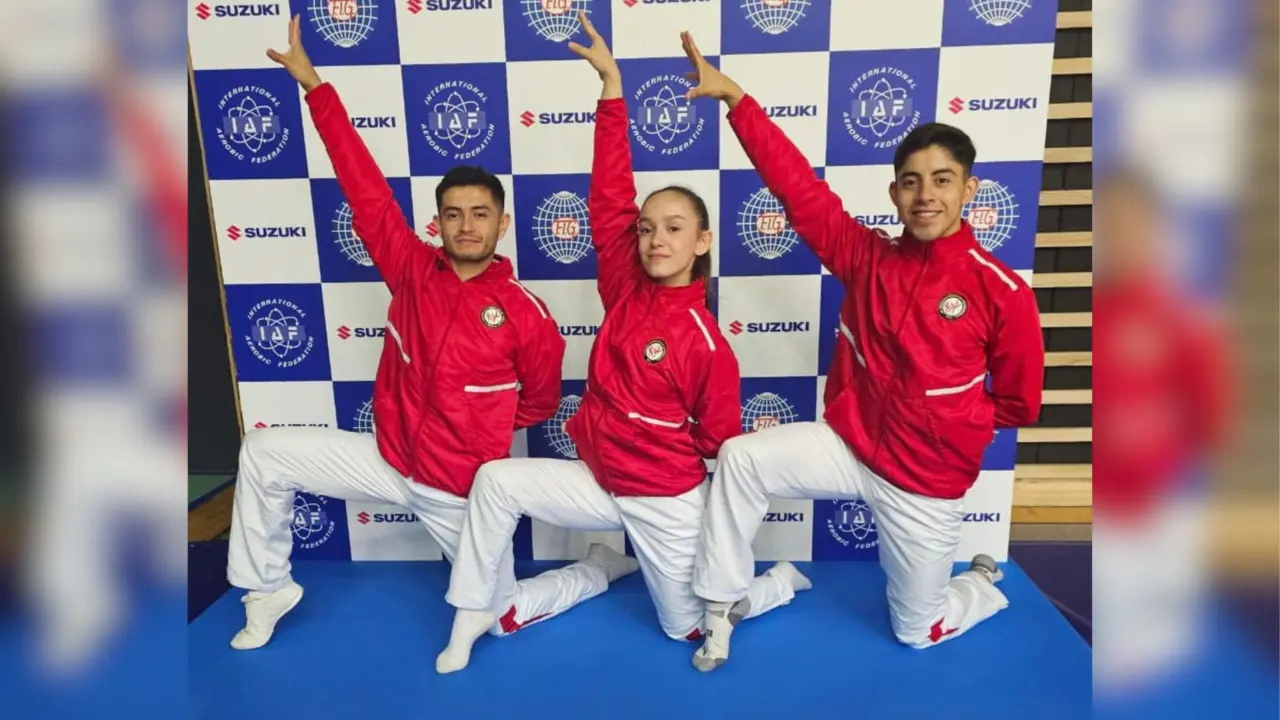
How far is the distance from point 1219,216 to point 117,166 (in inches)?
21.8

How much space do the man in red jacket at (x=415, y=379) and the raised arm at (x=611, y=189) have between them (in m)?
0.28

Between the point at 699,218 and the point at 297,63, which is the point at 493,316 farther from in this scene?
the point at 297,63

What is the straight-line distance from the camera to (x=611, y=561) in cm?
275

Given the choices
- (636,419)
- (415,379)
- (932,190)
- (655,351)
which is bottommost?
(636,419)

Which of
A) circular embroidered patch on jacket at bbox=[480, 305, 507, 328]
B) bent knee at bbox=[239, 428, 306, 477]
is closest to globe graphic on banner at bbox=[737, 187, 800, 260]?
circular embroidered patch on jacket at bbox=[480, 305, 507, 328]

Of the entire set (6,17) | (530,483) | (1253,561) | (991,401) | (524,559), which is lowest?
(524,559)

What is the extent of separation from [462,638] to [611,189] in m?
1.45

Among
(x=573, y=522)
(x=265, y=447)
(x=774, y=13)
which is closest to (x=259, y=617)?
(x=265, y=447)

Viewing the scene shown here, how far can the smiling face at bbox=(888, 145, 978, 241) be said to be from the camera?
6.60ft

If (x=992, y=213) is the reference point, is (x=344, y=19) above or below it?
above

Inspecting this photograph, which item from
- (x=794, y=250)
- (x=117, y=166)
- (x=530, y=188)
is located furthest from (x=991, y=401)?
(x=117, y=166)

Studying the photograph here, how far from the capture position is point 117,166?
0.39 meters

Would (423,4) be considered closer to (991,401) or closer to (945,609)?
(991,401)

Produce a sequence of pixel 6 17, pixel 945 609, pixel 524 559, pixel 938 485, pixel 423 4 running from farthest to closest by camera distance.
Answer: pixel 524 559
pixel 423 4
pixel 945 609
pixel 938 485
pixel 6 17
